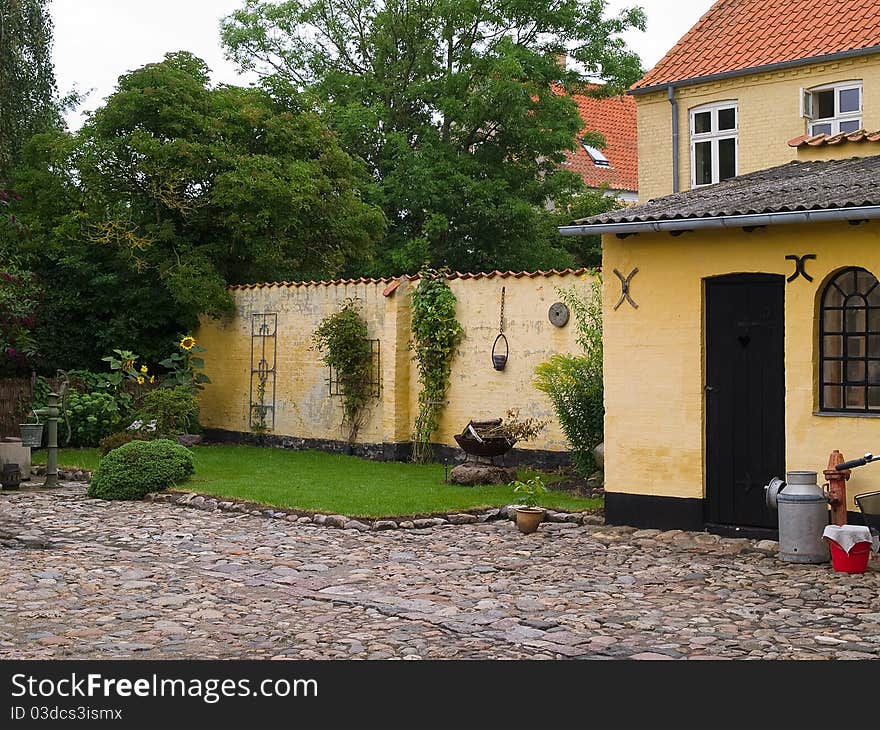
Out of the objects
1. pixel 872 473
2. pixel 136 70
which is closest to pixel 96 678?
pixel 872 473

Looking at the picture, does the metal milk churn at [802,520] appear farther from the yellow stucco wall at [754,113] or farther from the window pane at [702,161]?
the window pane at [702,161]

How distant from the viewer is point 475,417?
1659 cm

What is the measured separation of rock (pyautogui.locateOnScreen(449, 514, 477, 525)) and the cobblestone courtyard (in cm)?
23

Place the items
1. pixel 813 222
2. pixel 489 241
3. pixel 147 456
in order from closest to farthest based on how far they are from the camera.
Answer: pixel 813 222 < pixel 147 456 < pixel 489 241

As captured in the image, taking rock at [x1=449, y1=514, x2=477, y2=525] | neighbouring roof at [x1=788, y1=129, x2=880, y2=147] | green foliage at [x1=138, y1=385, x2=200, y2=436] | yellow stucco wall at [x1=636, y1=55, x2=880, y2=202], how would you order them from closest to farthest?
rock at [x1=449, y1=514, x2=477, y2=525]
neighbouring roof at [x1=788, y1=129, x2=880, y2=147]
green foliage at [x1=138, y1=385, x2=200, y2=436]
yellow stucco wall at [x1=636, y1=55, x2=880, y2=202]

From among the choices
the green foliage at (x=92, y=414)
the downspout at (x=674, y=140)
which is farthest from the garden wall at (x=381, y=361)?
the downspout at (x=674, y=140)

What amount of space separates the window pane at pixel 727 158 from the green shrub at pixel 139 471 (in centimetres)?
1205

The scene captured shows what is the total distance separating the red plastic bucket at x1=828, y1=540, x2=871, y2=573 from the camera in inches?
368

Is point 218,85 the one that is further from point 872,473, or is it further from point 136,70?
point 872,473

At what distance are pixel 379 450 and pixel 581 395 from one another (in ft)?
16.0

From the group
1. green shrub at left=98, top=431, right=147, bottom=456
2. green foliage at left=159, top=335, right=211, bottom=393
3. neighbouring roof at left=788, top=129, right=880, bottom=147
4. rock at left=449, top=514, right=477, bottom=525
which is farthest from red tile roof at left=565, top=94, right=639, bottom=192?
rock at left=449, top=514, right=477, bottom=525

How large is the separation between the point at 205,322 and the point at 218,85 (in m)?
4.49

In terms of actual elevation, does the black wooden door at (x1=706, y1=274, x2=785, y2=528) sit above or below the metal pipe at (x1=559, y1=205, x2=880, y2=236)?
below

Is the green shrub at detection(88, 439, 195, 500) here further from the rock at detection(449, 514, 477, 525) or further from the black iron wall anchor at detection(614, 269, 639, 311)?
the black iron wall anchor at detection(614, 269, 639, 311)
